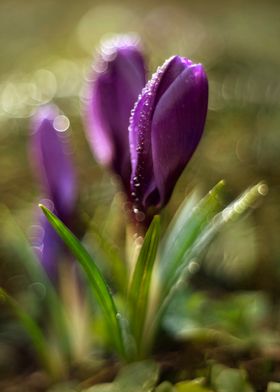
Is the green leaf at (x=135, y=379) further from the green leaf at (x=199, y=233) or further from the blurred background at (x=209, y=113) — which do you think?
the blurred background at (x=209, y=113)

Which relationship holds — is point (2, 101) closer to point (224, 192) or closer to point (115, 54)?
point (224, 192)

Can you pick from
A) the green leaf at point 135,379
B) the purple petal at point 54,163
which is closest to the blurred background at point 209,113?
the purple petal at point 54,163

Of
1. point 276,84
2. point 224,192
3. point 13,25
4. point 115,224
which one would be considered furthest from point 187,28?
point 115,224

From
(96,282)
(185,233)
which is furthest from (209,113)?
(96,282)

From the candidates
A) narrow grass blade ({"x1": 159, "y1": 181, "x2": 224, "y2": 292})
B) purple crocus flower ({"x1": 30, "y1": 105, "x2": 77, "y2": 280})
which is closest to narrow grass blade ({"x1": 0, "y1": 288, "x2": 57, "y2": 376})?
purple crocus flower ({"x1": 30, "y1": 105, "x2": 77, "y2": 280})

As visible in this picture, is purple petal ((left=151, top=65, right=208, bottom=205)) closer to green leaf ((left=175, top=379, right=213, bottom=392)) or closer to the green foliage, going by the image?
the green foliage
